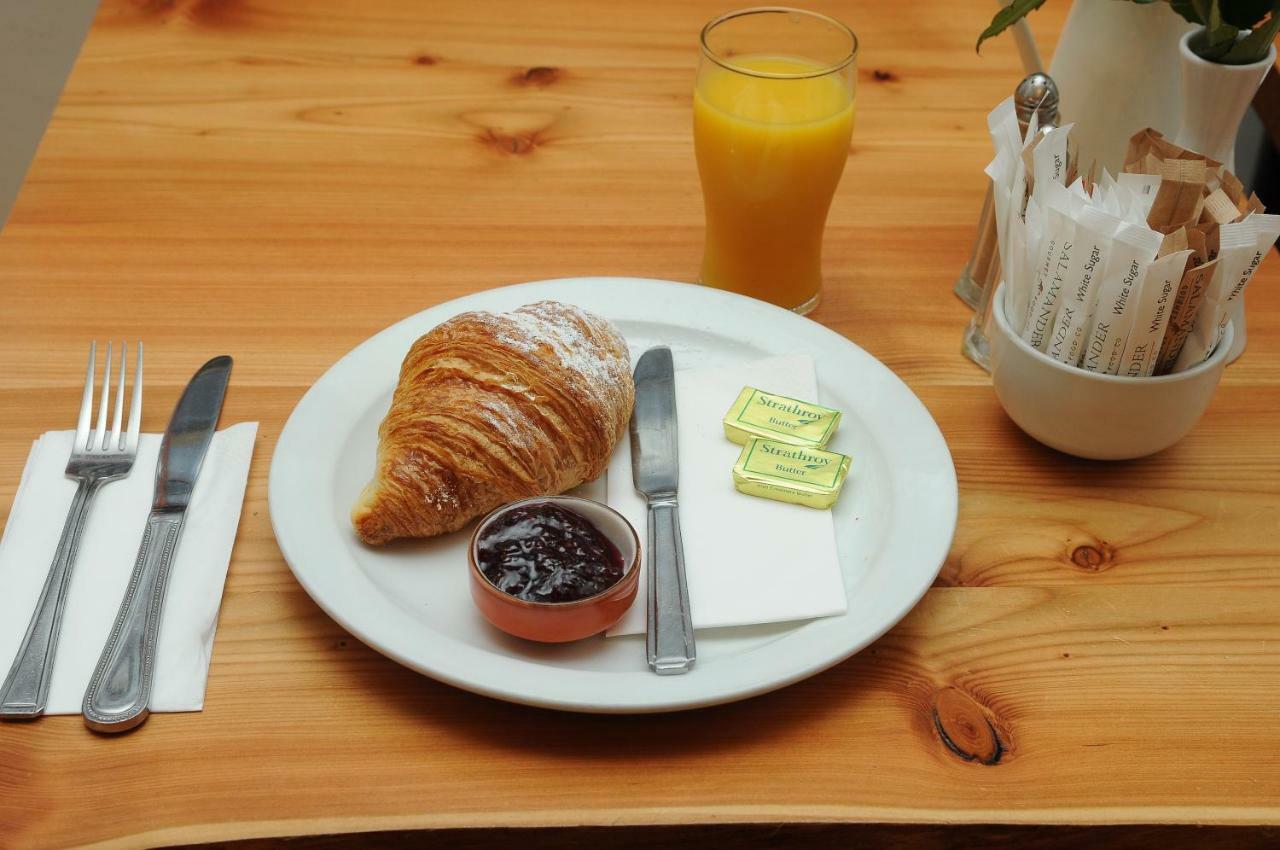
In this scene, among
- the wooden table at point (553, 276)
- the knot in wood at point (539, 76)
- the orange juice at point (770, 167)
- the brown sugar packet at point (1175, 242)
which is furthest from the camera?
the knot in wood at point (539, 76)

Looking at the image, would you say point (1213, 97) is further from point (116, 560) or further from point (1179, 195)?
point (116, 560)

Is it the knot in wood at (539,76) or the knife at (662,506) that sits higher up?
the knot in wood at (539,76)

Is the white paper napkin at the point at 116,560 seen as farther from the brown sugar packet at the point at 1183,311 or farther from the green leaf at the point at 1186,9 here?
the green leaf at the point at 1186,9

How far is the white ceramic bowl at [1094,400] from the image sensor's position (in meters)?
0.93

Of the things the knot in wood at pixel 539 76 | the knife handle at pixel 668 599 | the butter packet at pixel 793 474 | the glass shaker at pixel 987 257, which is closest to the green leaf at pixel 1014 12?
the glass shaker at pixel 987 257

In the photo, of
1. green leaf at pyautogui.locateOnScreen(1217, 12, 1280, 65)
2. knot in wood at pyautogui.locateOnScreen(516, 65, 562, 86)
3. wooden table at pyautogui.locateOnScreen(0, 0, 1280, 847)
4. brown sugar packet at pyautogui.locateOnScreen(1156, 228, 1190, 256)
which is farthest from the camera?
knot in wood at pyautogui.locateOnScreen(516, 65, 562, 86)

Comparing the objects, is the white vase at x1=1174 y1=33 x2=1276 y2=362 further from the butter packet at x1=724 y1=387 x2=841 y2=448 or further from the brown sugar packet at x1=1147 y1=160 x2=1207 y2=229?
the butter packet at x1=724 y1=387 x2=841 y2=448

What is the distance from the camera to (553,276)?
1231mm

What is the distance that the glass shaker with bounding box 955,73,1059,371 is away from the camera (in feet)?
3.36

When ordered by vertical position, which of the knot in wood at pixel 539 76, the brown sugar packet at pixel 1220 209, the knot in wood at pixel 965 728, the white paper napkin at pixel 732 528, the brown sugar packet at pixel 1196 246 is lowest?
the knot in wood at pixel 965 728

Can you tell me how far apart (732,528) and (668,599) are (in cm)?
11

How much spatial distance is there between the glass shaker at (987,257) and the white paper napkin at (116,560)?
68 centimetres

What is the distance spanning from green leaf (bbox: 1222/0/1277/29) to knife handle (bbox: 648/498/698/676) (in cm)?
61

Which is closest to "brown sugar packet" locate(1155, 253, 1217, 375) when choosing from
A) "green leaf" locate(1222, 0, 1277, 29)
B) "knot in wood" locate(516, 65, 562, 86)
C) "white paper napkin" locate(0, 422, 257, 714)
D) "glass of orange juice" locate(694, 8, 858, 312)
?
"green leaf" locate(1222, 0, 1277, 29)
